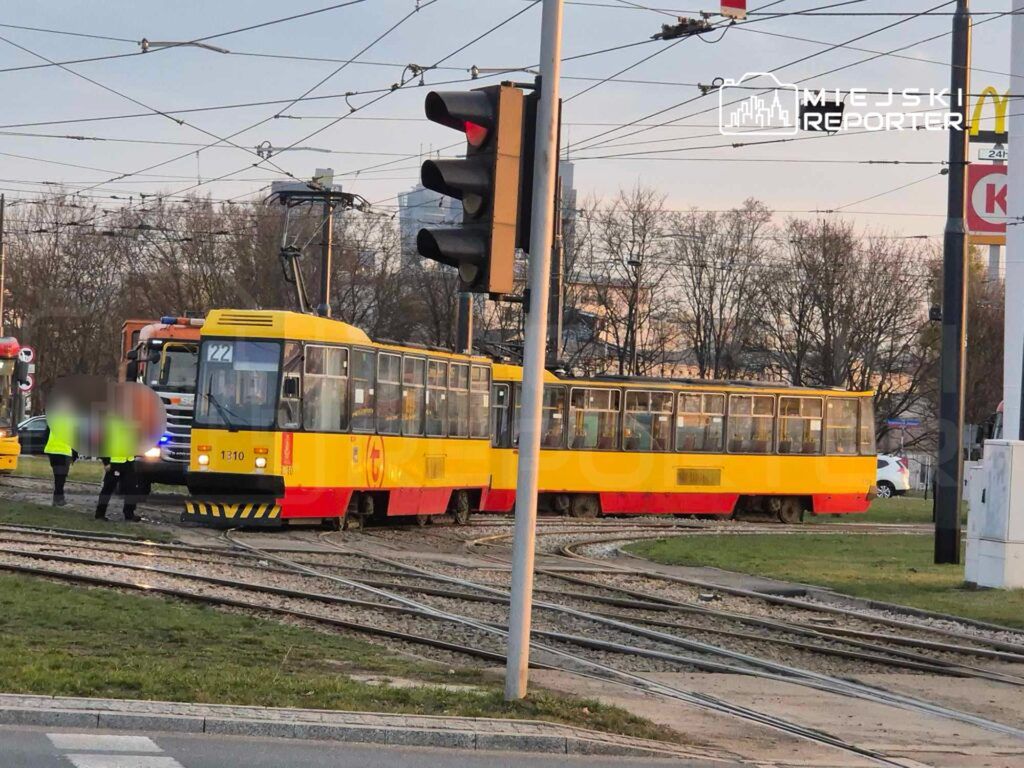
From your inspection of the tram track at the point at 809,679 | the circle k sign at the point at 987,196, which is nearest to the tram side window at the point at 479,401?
the tram track at the point at 809,679

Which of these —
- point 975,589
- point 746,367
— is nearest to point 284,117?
point 975,589

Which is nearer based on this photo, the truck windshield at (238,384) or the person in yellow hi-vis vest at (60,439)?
the truck windshield at (238,384)

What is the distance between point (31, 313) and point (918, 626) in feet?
164

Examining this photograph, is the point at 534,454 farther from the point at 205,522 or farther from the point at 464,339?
the point at 464,339

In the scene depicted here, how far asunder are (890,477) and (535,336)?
156 feet

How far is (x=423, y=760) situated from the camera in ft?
25.6

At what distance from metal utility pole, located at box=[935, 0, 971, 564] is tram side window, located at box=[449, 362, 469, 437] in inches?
361

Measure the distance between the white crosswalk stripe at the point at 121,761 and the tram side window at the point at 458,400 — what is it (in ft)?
67.0

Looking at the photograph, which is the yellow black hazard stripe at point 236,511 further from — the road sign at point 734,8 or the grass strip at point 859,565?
the road sign at point 734,8

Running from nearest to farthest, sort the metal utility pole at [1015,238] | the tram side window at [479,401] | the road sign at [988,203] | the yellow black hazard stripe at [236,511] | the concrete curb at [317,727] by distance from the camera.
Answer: the concrete curb at [317,727] → the yellow black hazard stripe at [236,511] → the tram side window at [479,401] → the metal utility pole at [1015,238] → the road sign at [988,203]

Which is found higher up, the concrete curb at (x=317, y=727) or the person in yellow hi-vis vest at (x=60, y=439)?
the person in yellow hi-vis vest at (x=60, y=439)

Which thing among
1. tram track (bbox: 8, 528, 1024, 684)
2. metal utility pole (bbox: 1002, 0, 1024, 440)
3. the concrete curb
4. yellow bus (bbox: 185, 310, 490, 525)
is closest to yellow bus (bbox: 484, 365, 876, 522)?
metal utility pole (bbox: 1002, 0, 1024, 440)

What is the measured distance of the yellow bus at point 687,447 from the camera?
108 feet

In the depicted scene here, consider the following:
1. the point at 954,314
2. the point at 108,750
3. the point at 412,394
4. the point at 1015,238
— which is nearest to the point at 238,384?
the point at 412,394
